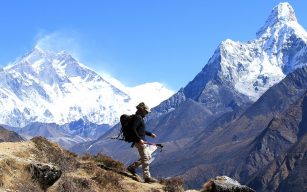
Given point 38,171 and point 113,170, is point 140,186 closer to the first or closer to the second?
point 113,170

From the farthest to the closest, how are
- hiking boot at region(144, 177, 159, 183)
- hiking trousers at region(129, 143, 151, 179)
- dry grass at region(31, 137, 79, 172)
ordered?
hiking boot at region(144, 177, 159, 183)
hiking trousers at region(129, 143, 151, 179)
dry grass at region(31, 137, 79, 172)

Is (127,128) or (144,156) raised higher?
(127,128)

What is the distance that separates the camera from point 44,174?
19188 mm

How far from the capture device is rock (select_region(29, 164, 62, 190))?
19.2 meters

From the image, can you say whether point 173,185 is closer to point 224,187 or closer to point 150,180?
point 150,180

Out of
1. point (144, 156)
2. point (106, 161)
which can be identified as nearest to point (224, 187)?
point (144, 156)

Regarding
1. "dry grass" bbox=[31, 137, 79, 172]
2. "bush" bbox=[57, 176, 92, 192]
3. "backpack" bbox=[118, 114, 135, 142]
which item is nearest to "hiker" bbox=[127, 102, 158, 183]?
"backpack" bbox=[118, 114, 135, 142]

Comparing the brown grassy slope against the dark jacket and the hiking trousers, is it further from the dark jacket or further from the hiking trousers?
the dark jacket

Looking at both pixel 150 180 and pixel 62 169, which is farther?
pixel 150 180

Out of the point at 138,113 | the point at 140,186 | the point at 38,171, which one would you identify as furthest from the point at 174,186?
the point at 38,171

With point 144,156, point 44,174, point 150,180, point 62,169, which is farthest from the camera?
point 150,180

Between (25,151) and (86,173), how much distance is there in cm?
253

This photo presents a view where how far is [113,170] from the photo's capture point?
25422 mm

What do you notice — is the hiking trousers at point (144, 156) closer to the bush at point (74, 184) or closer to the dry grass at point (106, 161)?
the dry grass at point (106, 161)
